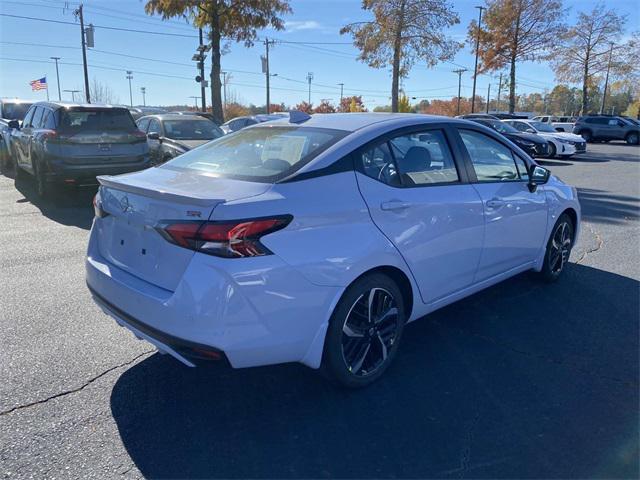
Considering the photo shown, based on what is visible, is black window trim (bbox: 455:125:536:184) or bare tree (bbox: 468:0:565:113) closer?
black window trim (bbox: 455:125:536:184)

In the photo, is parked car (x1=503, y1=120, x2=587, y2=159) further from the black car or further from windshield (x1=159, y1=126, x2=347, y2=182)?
windshield (x1=159, y1=126, x2=347, y2=182)

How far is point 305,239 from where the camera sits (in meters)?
2.63

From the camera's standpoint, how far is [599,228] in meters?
7.62

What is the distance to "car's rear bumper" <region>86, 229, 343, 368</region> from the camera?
246 centimetres

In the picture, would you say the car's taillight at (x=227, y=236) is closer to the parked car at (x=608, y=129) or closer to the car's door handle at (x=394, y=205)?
the car's door handle at (x=394, y=205)

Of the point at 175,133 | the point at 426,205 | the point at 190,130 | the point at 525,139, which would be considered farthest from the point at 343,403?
the point at 525,139

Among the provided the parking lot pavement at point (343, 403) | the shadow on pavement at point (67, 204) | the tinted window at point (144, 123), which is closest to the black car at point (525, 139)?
the tinted window at point (144, 123)

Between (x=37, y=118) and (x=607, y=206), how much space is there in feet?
34.8

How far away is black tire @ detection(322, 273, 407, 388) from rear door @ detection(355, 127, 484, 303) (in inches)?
10.5

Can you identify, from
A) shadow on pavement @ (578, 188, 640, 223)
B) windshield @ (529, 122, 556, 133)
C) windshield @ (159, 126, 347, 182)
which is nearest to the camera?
windshield @ (159, 126, 347, 182)

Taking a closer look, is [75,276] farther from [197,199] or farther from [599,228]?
[599,228]

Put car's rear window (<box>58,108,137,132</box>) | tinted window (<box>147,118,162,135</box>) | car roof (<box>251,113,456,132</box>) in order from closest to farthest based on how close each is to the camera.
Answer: car roof (<box>251,113,456,132</box>) < car's rear window (<box>58,108,137,132</box>) < tinted window (<box>147,118,162,135</box>)

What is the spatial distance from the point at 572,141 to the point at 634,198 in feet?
36.9

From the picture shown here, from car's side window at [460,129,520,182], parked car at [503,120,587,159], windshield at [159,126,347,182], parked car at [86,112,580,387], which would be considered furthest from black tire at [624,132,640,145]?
windshield at [159,126,347,182]
